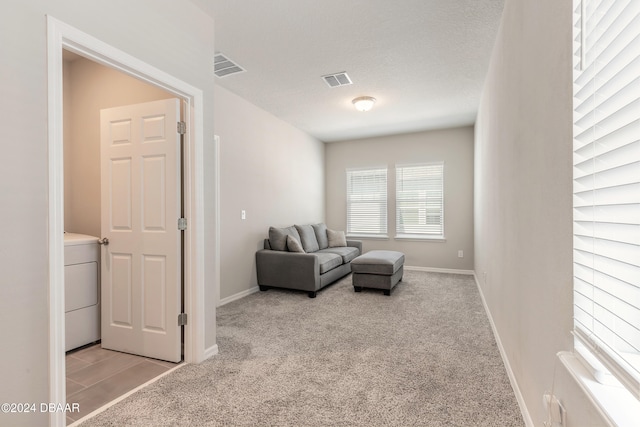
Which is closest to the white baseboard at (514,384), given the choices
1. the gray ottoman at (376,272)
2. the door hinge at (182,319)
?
the gray ottoman at (376,272)

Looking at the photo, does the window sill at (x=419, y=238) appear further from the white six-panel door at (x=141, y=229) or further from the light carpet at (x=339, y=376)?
the white six-panel door at (x=141, y=229)

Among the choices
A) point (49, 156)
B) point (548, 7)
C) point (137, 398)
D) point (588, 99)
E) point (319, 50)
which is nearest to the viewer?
point (588, 99)

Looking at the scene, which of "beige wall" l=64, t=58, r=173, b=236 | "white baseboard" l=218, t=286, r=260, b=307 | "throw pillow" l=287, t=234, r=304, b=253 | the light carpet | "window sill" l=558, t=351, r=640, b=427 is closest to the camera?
"window sill" l=558, t=351, r=640, b=427

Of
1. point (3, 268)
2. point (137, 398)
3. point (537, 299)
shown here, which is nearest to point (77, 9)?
point (3, 268)

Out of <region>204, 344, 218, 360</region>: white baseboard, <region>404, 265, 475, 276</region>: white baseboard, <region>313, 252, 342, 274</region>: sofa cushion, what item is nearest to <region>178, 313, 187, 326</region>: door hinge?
<region>204, 344, 218, 360</region>: white baseboard

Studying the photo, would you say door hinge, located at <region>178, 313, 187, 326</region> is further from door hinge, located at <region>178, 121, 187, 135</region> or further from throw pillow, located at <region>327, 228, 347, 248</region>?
throw pillow, located at <region>327, 228, 347, 248</region>

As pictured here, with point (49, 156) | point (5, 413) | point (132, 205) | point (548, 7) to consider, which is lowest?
point (5, 413)

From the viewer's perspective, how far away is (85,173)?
3.17 meters

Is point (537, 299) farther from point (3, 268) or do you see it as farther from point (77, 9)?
point (77, 9)

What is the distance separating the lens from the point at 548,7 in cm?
133

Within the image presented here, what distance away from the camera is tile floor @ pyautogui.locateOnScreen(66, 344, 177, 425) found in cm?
201

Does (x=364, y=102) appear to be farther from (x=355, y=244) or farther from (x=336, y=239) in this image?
(x=355, y=244)

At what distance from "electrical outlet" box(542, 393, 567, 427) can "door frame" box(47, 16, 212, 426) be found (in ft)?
7.15

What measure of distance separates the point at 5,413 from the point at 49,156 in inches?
44.8
